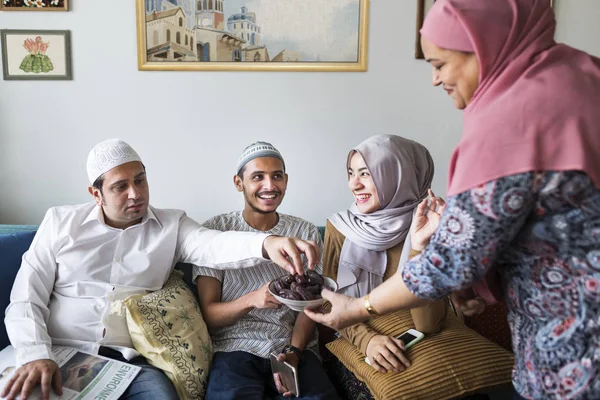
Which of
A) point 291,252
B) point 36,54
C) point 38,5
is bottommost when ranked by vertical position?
point 291,252

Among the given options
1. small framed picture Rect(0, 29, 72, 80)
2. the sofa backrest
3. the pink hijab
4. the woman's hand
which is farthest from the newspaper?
small framed picture Rect(0, 29, 72, 80)

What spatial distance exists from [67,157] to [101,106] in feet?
1.10

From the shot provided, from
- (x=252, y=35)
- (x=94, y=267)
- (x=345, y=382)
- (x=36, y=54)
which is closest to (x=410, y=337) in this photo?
(x=345, y=382)

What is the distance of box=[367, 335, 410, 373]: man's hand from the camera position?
1.49 m

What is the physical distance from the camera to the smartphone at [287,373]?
5.35ft

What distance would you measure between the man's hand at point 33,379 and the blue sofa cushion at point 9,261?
323 millimetres

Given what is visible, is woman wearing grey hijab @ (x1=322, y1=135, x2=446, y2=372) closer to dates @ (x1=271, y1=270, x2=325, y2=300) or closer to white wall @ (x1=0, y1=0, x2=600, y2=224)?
dates @ (x1=271, y1=270, x2=325, y2=300)

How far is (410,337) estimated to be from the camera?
1571 millimetres

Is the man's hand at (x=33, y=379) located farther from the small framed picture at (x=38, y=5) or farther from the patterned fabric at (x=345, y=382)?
the small framed picture at (x=38, y=5)

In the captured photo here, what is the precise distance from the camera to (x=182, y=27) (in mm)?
2365

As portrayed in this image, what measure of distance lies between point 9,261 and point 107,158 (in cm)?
54

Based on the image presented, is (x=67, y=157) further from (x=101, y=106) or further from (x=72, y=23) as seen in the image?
(x=72, y=23)

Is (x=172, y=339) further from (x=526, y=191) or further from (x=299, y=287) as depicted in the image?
(x=526, y=191)

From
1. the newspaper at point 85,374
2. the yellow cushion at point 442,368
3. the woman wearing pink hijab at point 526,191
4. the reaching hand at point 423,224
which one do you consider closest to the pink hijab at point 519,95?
the woman wearing pink hijab at point 526,191
